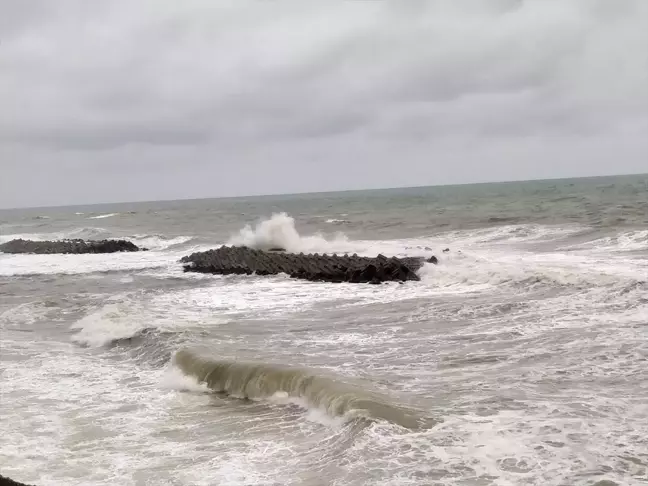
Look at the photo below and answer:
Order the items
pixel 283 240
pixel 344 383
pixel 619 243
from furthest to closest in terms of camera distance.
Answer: pixel 283 240 → pixel 619 243 → pixel 344 383

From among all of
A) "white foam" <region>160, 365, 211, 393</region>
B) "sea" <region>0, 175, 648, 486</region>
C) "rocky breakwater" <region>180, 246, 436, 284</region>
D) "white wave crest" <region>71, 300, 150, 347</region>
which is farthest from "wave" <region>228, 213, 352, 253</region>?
"white foam" <region>160, 365, 211, 393</region>

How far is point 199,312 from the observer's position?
1344cm

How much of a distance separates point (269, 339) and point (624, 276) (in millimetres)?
7309

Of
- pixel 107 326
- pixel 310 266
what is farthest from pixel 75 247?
pixel 107 326

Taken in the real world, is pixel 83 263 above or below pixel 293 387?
above

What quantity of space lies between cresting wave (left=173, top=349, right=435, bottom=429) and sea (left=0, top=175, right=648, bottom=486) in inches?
0.9

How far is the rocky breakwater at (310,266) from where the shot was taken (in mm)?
16906

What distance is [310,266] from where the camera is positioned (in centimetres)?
1909

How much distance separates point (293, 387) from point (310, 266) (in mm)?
11759

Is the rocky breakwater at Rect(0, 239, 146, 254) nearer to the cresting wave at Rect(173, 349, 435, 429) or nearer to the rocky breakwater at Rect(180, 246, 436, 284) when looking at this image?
the rocky breakwater at Rect(180, 246, 436, 284)

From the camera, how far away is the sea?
5184 mm

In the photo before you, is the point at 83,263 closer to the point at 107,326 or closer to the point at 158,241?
the point at 158,241

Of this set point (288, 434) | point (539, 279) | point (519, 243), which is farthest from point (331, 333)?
point (519, 243)

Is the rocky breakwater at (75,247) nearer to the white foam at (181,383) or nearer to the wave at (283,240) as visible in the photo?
the wave at (283,240)
